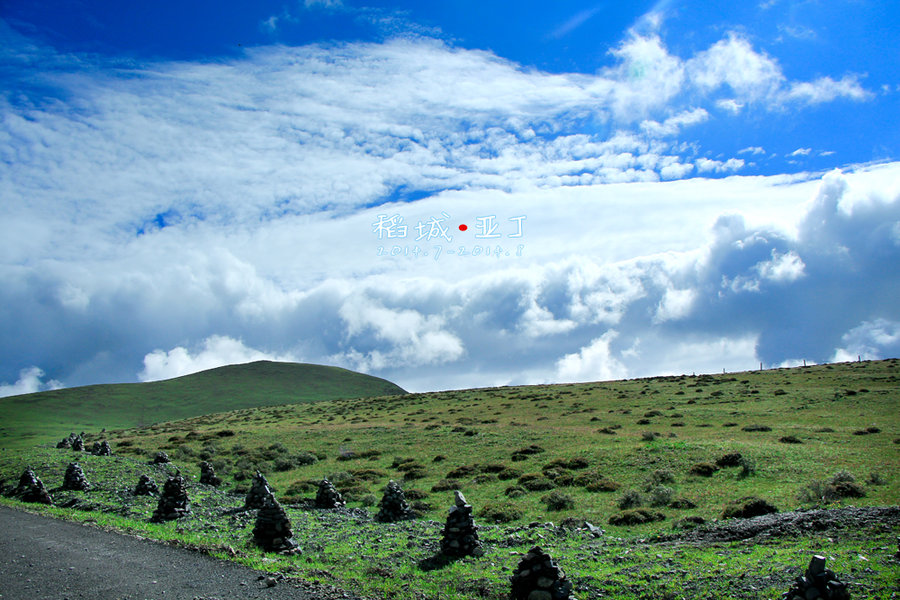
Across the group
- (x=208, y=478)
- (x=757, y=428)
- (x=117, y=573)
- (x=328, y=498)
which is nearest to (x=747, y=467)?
(x=757, y=428)

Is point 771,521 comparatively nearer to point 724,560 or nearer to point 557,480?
point 724,560

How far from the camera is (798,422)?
44.5m

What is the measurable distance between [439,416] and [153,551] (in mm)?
56134

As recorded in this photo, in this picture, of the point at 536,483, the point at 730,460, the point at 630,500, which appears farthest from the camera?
the point at 730,460

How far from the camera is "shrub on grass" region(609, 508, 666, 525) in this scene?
21328 millimetres

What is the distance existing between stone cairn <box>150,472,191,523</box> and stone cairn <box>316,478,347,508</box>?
6536 mm

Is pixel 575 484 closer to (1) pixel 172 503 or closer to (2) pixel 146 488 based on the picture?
(1) pixel 172 503

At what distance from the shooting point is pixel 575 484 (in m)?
29.6

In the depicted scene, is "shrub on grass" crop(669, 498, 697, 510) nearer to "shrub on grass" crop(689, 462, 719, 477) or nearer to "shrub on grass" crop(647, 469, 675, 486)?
"shrub on grass" crop(647, 469, 675, 486)

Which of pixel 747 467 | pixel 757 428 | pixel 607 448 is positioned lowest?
pixel 747 467

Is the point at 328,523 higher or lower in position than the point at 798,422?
lower

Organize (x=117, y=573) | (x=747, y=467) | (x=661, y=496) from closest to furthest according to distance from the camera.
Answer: (x=117, y=573) → (x=661, y=496) → (x=747, y=467)

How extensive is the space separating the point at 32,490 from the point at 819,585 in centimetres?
3969

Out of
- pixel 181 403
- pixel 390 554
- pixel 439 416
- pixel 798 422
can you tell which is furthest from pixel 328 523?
pixel 181 403
